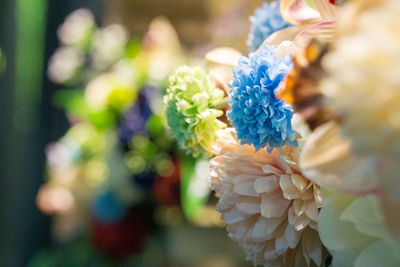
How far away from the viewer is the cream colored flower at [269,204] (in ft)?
0.78

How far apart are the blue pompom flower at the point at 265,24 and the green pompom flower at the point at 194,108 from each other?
2.4 inches

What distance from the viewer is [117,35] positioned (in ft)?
3.23

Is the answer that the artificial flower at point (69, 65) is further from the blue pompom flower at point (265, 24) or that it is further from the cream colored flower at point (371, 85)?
the cream colored flower at point (371, 85)

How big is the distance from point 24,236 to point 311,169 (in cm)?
145

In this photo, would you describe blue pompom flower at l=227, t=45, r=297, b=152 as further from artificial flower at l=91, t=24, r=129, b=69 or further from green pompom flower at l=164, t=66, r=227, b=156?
artificial flower at l=91, t=24, r=129, b=69

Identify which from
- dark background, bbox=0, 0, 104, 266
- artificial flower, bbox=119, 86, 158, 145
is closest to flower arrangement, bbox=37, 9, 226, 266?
artificial flower, bbox=119, 86, 158, 145

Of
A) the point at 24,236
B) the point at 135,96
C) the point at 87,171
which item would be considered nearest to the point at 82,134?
the point at 87,171

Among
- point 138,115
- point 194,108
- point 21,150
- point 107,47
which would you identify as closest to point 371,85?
point 194,108

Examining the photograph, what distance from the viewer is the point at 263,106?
22 centimetres

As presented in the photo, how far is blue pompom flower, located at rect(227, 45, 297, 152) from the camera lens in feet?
0.73

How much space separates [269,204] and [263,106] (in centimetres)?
6

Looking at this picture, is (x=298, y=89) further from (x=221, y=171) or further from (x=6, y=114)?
(x=6, y=114)

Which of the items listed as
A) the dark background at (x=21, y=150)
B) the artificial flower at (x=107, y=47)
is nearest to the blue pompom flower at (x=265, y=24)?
the artificial flower at (x=107, y=47)

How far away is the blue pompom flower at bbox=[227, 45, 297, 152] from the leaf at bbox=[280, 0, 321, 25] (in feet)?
0.12
